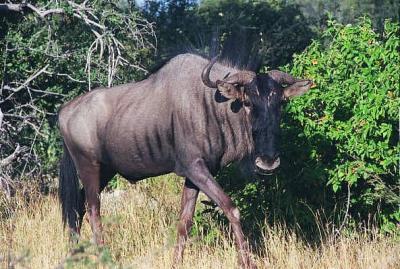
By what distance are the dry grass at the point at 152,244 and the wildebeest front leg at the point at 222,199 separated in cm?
15

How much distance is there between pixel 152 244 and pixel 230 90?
1.46 m

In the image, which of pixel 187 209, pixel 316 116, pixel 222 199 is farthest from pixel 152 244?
pixel 316 116

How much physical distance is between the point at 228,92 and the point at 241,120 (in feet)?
0.98

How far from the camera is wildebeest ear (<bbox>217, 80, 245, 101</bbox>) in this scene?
605cm

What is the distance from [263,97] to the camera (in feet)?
19.5

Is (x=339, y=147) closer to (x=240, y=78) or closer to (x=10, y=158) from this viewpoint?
(x=240, y=78)

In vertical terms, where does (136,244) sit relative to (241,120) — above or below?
below

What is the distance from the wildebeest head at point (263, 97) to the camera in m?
5.87

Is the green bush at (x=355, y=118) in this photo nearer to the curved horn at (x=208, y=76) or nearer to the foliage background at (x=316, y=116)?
the foliage background at (x=316, y=116)

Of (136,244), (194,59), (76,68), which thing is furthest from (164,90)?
(76,68)

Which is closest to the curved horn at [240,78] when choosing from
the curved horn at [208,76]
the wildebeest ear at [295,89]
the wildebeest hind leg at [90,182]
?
the curved horn at [208,76]

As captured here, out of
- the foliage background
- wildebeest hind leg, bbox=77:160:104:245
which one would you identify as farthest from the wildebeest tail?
the foliage background

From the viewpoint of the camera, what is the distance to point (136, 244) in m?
6.89

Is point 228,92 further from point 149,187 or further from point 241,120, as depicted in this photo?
point 149,187
